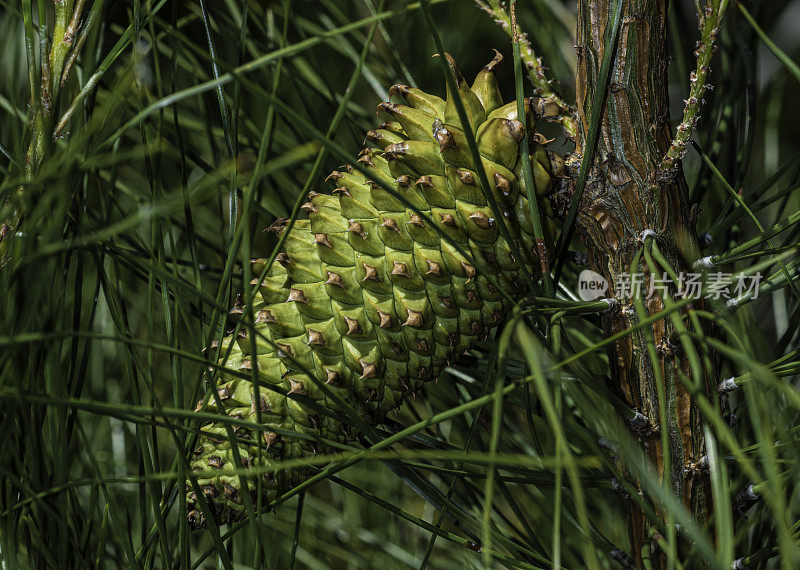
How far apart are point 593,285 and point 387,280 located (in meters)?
0.12

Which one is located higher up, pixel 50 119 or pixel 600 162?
pixel 50 119

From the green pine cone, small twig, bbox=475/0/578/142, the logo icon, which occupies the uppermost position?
small twig, bbox=475/0/578/142

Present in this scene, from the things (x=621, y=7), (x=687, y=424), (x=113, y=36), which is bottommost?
(x=687, y=424)

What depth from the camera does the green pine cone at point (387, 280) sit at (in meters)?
0.32

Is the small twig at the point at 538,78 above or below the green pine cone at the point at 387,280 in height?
above

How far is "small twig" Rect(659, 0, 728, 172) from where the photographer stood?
11.6 inches

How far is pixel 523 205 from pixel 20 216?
0.24m

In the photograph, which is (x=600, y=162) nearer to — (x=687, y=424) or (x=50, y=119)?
(x=687, y=424)

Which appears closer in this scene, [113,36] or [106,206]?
[106,206]

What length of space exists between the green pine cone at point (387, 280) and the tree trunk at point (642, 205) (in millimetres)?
27

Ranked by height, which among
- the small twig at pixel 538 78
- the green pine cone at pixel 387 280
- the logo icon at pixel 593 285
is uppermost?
the small twig at pixel 538 78

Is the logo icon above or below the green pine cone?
below

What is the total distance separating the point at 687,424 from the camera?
13.5 inches

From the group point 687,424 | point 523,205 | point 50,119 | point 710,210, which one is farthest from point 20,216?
point 710,210
